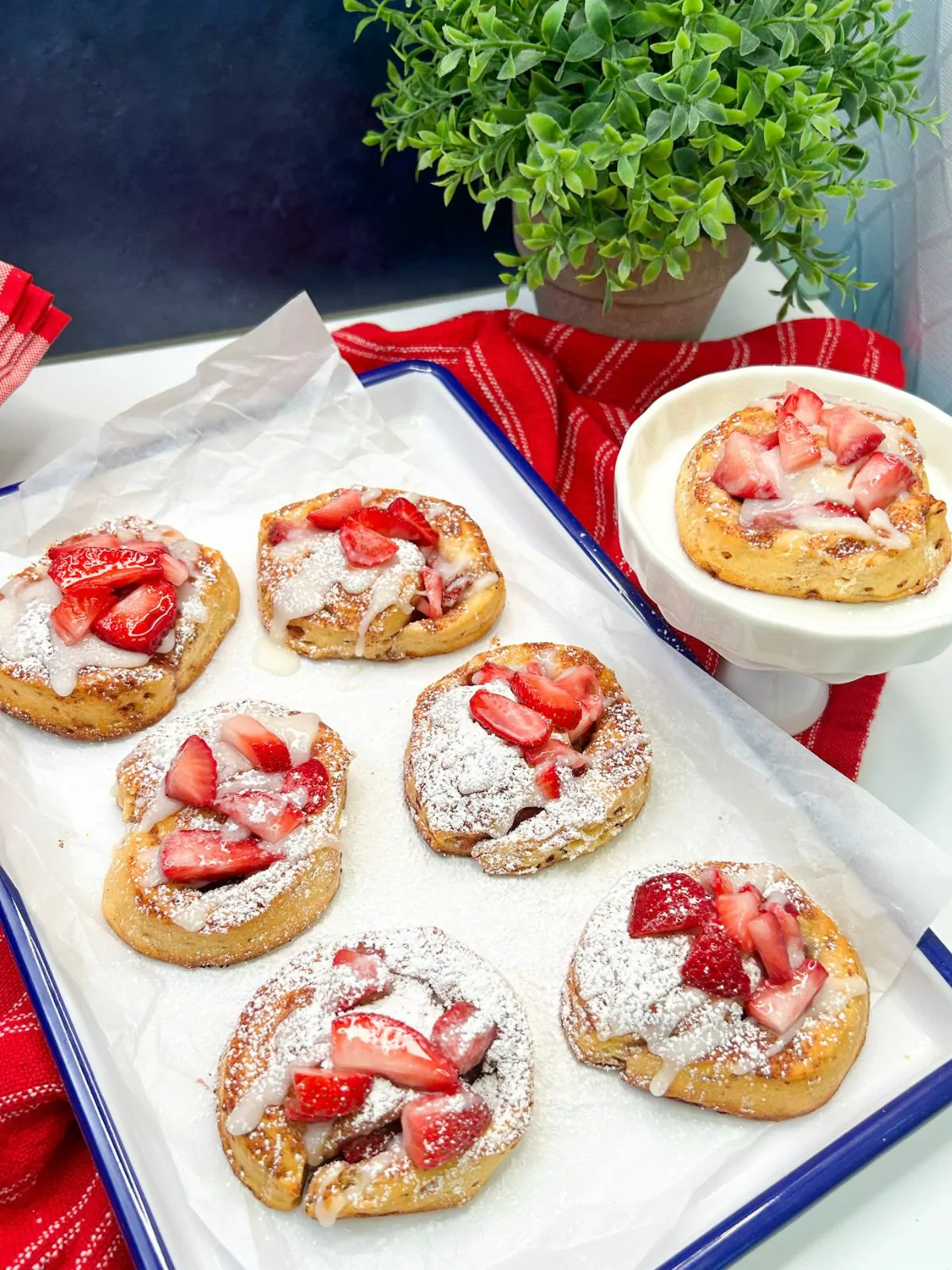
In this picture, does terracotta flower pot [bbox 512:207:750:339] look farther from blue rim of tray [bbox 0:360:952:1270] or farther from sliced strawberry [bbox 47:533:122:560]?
blue rim of tray [bbox 0:360:952:1270]

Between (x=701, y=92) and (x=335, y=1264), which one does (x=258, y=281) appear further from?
(x=335, y=1264)

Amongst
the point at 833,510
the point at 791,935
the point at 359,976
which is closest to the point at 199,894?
the point at 359,976

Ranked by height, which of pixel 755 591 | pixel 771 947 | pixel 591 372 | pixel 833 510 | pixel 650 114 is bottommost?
pixel 771 947

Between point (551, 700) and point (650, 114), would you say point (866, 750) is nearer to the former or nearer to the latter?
point (551, 700)

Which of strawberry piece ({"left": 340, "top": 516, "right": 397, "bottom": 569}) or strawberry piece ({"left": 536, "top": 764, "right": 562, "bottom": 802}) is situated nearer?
strawberry piece ({"left": 536, "top": 764, "right": 562, "bottom": 802})

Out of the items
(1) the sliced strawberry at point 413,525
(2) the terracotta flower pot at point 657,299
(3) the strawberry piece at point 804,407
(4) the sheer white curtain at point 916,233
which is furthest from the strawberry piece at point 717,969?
(4) the sheer white curtain at point 916,233

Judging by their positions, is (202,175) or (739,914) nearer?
(739,914)

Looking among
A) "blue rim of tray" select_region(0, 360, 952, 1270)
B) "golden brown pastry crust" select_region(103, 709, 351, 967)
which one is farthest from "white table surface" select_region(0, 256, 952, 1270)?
"golden brown pastry crust" select_region(103, 709, 351, 967)
